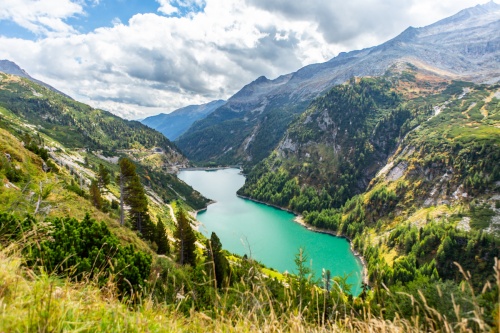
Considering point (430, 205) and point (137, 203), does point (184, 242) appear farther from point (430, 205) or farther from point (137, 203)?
point (430, 205)

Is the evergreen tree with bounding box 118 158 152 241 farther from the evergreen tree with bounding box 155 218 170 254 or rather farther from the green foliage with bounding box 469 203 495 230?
the green foliage with bounding box 469 203 495 230

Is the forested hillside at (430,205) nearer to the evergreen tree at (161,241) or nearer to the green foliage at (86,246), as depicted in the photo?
the evergreen tree at (161,241)

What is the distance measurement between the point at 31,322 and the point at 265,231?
13620cm

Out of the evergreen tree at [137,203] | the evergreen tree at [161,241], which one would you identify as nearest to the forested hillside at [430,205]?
the evergreen tree at [161,241]

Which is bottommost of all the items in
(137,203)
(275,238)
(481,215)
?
(275,238)

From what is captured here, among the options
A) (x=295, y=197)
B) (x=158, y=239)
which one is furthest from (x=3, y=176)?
(x=295, y=197)

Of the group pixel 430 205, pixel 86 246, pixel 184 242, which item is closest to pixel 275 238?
pixel 430 205

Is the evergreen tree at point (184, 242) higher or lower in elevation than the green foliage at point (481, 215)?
lower

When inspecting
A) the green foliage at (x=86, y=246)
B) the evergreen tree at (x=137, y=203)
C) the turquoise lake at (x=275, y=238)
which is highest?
the green foliage at (x=86, y=246)

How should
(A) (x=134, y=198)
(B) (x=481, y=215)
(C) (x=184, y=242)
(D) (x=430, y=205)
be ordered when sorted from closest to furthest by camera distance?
(A) (x=134, y=198) → (C) (x=184, y=242) → (B) (x=481, y=215) → (D) (x=430, y=205)

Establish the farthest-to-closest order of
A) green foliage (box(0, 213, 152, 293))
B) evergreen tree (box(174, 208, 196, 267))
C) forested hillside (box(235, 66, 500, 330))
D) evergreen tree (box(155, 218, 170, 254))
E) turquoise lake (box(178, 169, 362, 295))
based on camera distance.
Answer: turquoise lake (box(178, 169, 362, 295)) → forested hillside (box(235, 66, 500, 330)) → evergreen tree (box(155, 218, 170, 254)) → evergreen tree (box(174, 208, 196, 267)) → green foliage (box(0, 213, 152, 293))

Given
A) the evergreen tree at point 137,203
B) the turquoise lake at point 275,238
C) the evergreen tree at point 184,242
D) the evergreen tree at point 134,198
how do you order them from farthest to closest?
1. the turquoise lake at point 275,238
2. the evergreen tree at point 184,242
3. the evergreen tree at point 137,203
4. the evergreen tree at point 134,198

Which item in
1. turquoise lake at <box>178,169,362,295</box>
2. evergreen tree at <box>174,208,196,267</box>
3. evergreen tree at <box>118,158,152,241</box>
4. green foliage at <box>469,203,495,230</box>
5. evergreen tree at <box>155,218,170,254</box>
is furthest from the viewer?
turquoise lake at <box>178,169,362,295</box>

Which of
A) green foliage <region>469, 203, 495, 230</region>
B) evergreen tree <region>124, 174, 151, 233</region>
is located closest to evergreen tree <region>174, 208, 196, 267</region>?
evergreen tree <region>124, 174, 151, 233</region>
